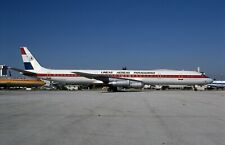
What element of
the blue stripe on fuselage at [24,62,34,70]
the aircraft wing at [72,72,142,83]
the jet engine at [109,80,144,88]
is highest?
the blue stripe on fuselage at [24,62,34,70]

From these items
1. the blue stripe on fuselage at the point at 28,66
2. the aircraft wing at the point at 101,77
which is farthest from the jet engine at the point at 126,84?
the blue stripe on fuselage at the point at 28,66

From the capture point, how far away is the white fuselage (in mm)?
45062

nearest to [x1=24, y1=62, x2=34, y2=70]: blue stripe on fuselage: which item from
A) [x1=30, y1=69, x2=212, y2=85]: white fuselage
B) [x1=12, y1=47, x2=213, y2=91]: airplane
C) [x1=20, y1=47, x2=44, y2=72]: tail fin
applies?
[x1=20, y1=47, x2=44, y2=72]: tail fin

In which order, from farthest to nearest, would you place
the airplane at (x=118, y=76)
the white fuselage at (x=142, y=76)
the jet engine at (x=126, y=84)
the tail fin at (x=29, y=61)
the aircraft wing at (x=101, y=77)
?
the tail fin at (x=29, y=61) → the white fuselage at (x=142, y=76) → the airplane at (x=118, y=76) → the aircraft wing at (x=101, y=77) → the jet engine at (x=126, y=84)

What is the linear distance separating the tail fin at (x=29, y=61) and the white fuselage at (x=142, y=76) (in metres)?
1.72

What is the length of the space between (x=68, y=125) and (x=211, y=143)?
4.24m

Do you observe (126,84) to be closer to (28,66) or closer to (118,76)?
(118,76)

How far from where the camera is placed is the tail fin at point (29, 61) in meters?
48.7

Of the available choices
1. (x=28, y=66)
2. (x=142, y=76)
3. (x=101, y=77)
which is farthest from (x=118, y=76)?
(x=28, y=66)

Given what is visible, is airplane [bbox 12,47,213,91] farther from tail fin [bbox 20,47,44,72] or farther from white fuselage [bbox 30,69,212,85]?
tail fin [bbox 20,47,44,72]

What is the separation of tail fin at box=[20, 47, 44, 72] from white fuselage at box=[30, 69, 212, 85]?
172 centimetres

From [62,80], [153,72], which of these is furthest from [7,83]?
[153,72]

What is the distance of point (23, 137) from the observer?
22.1 ft

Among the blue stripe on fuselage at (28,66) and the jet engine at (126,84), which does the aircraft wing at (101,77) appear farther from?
the blue stripe on fuselage at (28,66)
